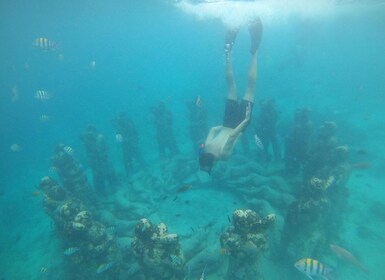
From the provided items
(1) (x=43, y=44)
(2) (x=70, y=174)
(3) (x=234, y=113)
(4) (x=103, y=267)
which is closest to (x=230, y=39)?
(3) (x=234, y=113)

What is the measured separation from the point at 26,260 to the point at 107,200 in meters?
4.53

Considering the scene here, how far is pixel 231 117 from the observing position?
32.3ft

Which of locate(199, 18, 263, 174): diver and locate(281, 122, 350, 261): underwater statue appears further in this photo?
locate(281, 122, 350, 261): underwater statue

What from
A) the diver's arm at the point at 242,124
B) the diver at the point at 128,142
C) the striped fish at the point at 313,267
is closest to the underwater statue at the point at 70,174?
the diver at the point at 128,142

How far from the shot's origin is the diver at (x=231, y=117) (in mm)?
8305

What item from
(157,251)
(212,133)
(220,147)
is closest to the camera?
(157,251)

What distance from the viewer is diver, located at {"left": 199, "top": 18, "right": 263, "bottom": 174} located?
8305 millimetres

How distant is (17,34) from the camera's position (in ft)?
146

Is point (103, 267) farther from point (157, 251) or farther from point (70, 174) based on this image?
point (70, 174)

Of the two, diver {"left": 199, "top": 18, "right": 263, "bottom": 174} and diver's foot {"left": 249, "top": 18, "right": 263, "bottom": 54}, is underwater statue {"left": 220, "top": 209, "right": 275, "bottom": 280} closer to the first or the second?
diver {"left": 199, "top": 18, "right": 263, "bottom": 174}

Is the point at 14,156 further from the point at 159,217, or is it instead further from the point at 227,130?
the point at 227,130

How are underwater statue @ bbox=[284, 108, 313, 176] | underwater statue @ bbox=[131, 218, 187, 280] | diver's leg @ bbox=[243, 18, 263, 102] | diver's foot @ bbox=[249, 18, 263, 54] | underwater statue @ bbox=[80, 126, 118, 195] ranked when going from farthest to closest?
underwater statue @ bbox=[80, 126, 118, 195] < underwater statue @ bbox=[284, 108, 313, 176] < diver's foot @ bbox=[249, 18, 263, 54] < diver's leg @ bbox=[243, 18, 263, 102] < underwater statue @ bbox=[131, 218, 187, 280]

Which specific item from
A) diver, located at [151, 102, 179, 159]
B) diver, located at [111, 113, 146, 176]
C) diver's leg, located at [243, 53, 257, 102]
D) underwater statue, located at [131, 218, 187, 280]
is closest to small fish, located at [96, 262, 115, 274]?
underwater statue, located at [131, 218, 187, 280]

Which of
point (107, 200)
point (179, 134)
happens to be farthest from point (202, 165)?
point (179, 134)
